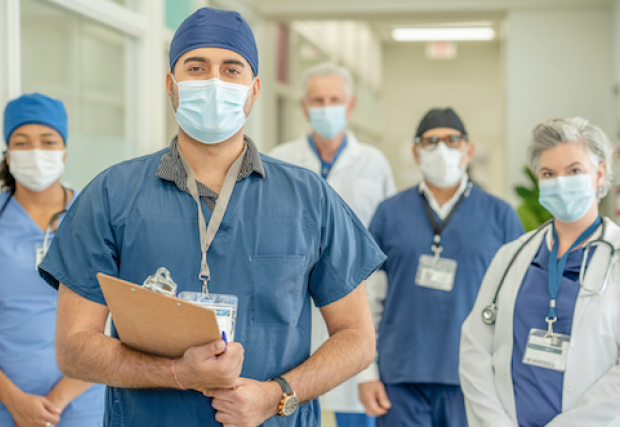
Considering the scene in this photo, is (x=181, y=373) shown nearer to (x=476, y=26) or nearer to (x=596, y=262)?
(x=596, y=262)

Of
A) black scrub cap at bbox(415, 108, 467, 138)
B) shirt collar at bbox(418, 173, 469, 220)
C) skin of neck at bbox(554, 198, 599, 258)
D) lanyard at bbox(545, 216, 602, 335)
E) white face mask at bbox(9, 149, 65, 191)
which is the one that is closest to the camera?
lanyard at bbox(545, 216, 602, 335)

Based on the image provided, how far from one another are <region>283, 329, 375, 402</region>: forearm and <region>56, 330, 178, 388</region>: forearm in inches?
10.7

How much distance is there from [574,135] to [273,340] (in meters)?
1.12

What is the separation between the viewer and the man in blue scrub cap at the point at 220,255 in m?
1.28

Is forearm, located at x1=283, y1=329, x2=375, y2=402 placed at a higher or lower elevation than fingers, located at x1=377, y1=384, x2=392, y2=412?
higher

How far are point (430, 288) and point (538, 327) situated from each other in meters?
0.61

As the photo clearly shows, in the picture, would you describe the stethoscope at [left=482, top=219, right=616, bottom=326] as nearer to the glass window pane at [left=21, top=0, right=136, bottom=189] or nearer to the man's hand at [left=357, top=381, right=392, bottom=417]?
the man's hand at [left=357, top=381, right=392, bottom=417]

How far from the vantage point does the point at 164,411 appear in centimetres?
131

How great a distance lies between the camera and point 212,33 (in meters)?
1.38

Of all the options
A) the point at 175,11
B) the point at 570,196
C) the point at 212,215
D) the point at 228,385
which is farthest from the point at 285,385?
the point at 175,11

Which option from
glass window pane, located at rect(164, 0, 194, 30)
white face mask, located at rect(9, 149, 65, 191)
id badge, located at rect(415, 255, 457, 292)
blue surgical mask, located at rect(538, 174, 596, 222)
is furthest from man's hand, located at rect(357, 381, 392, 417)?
glass window pane, located at rect(164, 0, 194, 30)

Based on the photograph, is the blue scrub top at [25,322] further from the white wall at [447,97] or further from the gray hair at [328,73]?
the white wall at [447,97]

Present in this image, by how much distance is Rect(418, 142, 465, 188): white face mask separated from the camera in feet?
8.20

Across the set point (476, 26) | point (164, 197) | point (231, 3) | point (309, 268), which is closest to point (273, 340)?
point (309, 268)
